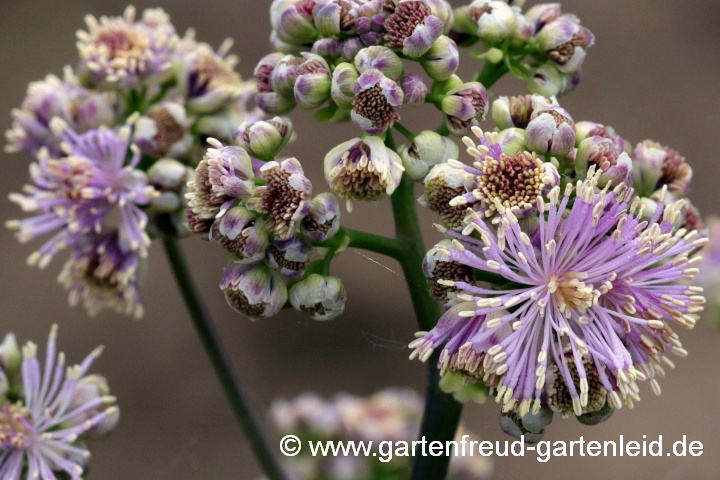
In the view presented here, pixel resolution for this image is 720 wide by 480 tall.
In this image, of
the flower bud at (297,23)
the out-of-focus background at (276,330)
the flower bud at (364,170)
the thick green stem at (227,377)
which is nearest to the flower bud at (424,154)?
the flower bud at (364,170)

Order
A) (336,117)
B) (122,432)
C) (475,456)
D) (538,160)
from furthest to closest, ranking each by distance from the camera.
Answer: (122,432), (475,456), (336,117), (538,160)

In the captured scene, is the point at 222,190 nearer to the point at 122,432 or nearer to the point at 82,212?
the point at 82,212

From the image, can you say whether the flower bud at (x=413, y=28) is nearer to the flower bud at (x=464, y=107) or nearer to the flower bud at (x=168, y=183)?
the flower bud at (x=464, y=107)

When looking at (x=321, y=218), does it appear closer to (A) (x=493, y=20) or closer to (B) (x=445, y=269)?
(B) (x=445, y=269)

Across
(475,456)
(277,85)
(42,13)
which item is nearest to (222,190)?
(277,85)

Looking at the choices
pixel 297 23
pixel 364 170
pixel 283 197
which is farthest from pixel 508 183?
pixel 297 23

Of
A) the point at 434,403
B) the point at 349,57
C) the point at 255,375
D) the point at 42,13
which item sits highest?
the point at 42,13
